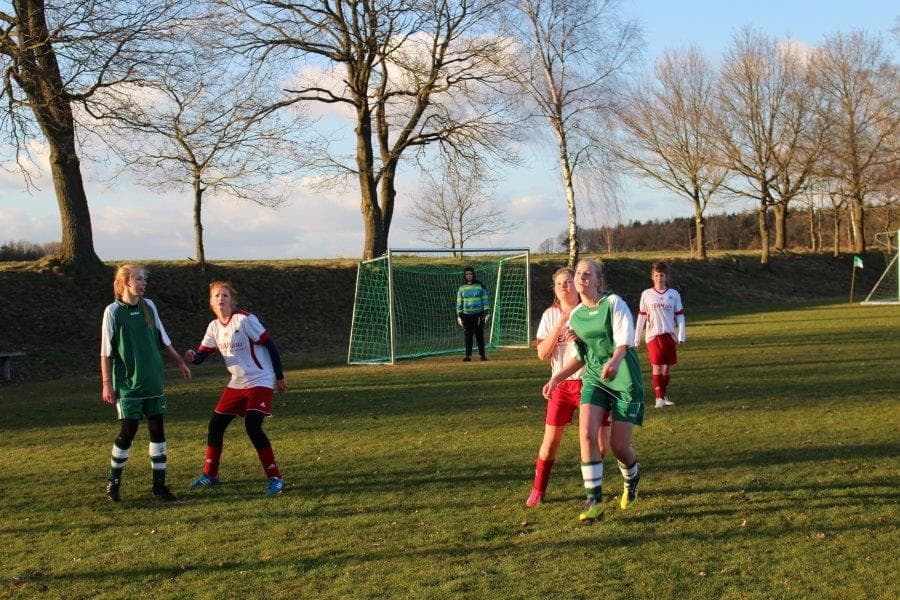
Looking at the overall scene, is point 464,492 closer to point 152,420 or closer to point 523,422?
point 152,420

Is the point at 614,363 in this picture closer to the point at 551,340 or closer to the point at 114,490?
the point at 551,340

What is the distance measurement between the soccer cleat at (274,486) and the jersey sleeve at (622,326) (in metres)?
3.10

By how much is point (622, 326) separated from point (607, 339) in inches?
9.2

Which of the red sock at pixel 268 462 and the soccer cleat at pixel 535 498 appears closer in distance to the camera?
the soccer cleat at pixel 535 498

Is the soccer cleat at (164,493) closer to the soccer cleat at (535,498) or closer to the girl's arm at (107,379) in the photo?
the girl's arm at (107,379)

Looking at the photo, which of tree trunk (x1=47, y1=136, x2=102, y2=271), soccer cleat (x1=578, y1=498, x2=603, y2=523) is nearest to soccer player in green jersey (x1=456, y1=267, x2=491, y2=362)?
tree trunk (x1=47, y1=136, x2=102, y2=271)

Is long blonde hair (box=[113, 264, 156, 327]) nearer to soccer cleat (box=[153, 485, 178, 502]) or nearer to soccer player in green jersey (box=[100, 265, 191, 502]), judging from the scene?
soccer player in green jersey (box=[100, 265, 191, 502])

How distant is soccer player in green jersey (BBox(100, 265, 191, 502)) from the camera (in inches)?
289

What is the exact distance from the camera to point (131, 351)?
7.34m

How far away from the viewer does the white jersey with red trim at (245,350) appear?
300 inches

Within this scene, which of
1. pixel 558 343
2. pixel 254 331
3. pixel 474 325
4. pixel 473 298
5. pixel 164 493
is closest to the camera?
pixel 558 343

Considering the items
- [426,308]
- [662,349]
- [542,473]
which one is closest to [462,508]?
[542,473]

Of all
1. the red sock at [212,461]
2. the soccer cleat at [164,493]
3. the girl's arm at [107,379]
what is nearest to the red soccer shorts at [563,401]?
the red sock at [212,461]

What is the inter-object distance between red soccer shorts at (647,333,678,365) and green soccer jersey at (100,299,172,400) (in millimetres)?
6463
